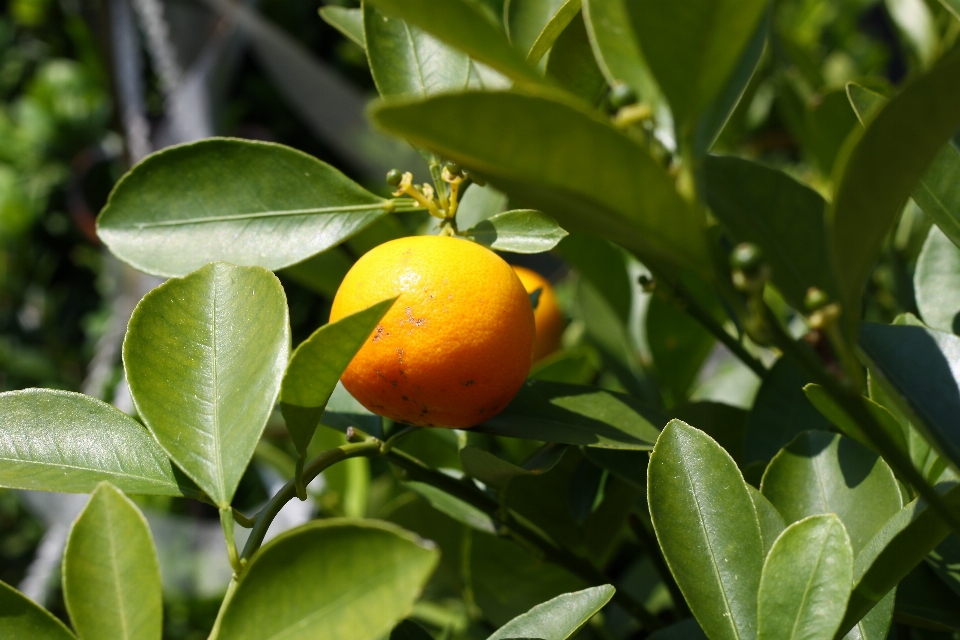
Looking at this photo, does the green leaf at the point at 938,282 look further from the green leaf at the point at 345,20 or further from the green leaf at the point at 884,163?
the green leaf at the point at 345,20

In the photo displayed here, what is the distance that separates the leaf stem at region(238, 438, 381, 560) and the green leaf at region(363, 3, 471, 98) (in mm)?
199

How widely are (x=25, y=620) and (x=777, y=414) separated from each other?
43 centimetres

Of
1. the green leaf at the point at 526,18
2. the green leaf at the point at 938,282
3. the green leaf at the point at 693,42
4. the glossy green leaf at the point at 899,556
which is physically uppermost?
the green leaf at the point at 693,42

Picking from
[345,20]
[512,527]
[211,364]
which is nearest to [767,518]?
[512,527]

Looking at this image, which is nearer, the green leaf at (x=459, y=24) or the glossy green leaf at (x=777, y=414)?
the green leaf at (x=459, y=24)

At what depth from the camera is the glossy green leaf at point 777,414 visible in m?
0.54

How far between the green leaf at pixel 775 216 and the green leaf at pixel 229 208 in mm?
211

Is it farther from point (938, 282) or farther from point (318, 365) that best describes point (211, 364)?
point (938, 282)

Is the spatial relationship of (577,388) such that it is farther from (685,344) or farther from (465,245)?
(685,344)

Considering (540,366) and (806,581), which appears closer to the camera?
(806,581)

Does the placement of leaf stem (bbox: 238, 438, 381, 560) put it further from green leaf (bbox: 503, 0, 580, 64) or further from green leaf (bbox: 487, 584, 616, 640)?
green leaf (bbox: 503, 0, 580, 64)

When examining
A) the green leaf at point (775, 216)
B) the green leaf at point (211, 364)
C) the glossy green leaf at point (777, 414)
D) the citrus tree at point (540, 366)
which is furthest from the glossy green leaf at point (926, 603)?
the green leaf at point (211, 364)

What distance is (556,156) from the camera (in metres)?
0.26

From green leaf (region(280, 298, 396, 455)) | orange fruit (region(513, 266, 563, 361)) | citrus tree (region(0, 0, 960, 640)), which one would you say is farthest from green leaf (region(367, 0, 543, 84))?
orange fruit (region(513, 266, 563, 361))
